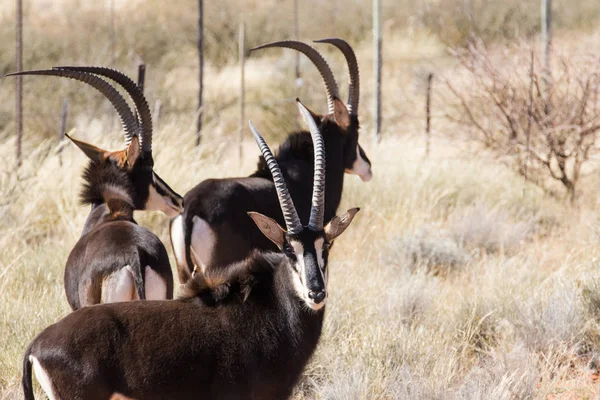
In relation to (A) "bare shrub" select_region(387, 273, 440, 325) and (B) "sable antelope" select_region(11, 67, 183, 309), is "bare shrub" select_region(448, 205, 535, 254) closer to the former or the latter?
(A) "bare shrub" select_region(387, 273, 440, 325)

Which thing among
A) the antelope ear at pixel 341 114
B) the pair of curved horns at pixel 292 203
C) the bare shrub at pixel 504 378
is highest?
the antelope ear at pixel 341 114

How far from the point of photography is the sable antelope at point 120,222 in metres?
4.72

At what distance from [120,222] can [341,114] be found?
8.54 feet

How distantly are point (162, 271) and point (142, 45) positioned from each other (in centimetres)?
2647

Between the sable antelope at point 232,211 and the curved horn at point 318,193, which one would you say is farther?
the sable antelope at point 232,211

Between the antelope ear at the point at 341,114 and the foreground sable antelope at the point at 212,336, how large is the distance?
303 cm

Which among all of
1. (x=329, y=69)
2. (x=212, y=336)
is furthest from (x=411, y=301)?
(x=212, y=336)

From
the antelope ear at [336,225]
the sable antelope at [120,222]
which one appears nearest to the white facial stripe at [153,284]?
the sable antelope at [120,222]

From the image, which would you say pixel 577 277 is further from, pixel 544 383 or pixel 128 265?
pixel 128 265

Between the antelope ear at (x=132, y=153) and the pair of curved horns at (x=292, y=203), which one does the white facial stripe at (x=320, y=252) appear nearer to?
the pair of curved horns at (x=292, y=203)

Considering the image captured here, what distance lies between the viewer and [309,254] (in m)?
3.84

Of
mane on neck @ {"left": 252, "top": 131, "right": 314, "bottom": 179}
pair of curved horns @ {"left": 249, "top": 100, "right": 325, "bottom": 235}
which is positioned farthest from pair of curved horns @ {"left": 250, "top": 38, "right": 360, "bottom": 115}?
pair of curved horns @ {"left": 249, "top": 100, "right": 325, "bottom": 235}

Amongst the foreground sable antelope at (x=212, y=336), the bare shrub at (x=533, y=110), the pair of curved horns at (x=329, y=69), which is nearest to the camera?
the foreground sable antelope at (x=212, y=336)

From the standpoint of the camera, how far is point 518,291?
634 centimetres
